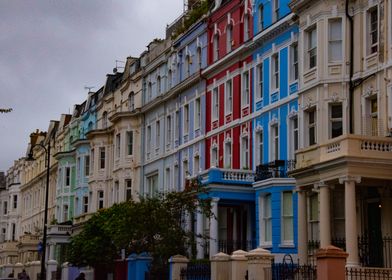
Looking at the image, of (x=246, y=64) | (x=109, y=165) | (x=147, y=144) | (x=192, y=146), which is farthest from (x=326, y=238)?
(x=109, y=165)

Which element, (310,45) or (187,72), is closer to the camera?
(310,45)

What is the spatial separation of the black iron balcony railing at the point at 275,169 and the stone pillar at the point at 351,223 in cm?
804

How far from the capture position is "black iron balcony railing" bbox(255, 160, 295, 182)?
36.9 meters

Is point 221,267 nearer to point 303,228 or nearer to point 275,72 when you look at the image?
point 303,228

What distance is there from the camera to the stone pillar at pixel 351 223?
27891 millimetres

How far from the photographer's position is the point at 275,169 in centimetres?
3744

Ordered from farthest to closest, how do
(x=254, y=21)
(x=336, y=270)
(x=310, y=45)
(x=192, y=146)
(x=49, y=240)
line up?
(x=49, y=240) < (x=192, y=146) < (x=254, y=21) < (x=310, y=45) < (x=336, y=270)

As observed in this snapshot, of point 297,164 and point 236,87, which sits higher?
point 236,87

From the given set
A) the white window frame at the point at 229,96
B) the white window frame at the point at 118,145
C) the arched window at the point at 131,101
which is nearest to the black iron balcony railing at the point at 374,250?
the white window frame at the point at 229,96

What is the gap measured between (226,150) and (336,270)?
21.7m

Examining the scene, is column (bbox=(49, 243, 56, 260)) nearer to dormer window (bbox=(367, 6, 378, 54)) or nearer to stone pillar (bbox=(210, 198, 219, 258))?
stone pillar (bbox=(210, 198, 219, 258))

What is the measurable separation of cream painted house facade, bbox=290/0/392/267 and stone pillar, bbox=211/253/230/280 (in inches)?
131

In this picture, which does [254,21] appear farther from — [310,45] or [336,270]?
[336,270]

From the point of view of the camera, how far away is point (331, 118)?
1315 inches
